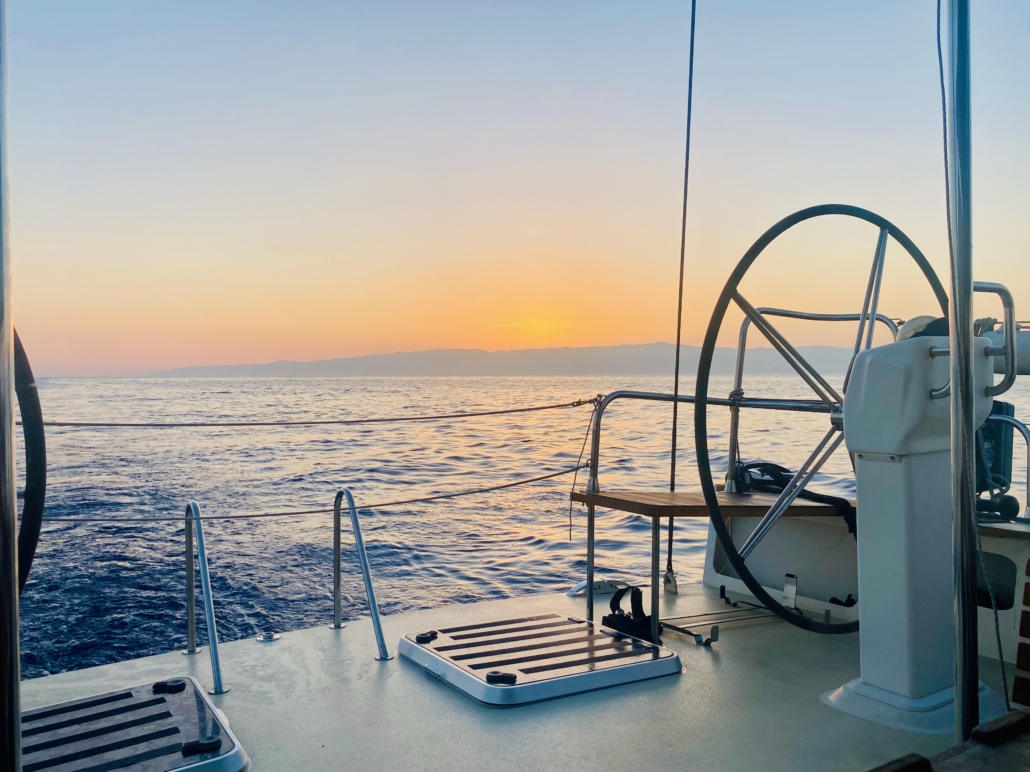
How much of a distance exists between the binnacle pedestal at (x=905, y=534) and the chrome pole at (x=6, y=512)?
1709mm

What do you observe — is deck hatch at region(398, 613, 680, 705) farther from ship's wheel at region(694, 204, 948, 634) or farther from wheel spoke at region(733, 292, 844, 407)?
wheel spoke at region(733, 292, 844, 407)

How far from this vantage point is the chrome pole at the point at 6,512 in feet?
1.99

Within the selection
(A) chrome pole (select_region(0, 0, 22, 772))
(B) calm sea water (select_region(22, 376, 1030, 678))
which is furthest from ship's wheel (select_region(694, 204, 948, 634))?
(A) chrome pole (select_region(0, 0, 22, 772))

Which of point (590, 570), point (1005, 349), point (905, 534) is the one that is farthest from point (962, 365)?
point (590, 570)

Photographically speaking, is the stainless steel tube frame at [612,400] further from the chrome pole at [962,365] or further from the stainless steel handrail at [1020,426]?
the chrome pole at [962,365]

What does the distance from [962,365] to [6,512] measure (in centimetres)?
126

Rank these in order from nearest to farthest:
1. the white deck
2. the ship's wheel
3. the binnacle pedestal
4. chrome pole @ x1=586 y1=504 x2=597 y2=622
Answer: the white deck
the binnacle pedestal
the ship's wheel
chrome pole @ x1=586 y1=504 x2=597 y2=622

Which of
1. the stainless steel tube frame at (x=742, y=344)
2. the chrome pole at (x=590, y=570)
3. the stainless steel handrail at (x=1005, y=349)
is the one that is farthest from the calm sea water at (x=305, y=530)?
the stainless steel handrail at (x=1005, y=349)

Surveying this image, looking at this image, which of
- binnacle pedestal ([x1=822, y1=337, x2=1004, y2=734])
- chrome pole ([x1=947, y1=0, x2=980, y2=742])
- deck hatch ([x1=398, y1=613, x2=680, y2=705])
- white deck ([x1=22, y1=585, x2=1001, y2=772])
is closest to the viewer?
chrome pole ([x1=947, y1=0, x2=980, y2=742])

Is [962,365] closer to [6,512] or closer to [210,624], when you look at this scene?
[6,512]

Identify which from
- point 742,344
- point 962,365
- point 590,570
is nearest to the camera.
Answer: point 962,365

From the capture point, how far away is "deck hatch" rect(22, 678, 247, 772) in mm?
1496

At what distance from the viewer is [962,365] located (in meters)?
1.25

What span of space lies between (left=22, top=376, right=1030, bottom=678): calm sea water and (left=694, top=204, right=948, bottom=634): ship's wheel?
1.48 meters
